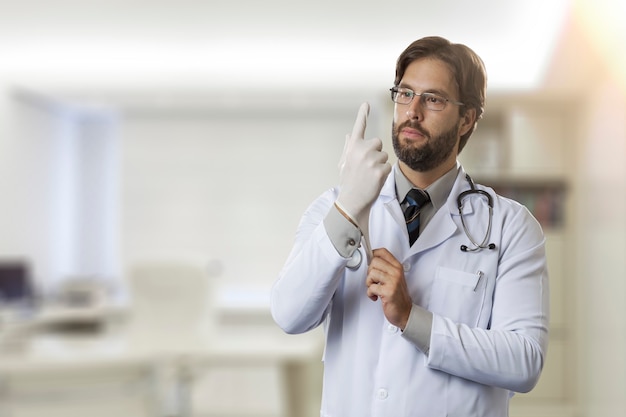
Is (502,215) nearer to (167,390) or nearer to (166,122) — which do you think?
(167,390)

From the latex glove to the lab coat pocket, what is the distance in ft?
0.45

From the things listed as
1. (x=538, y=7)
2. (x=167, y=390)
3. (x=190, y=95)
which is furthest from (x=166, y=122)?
(x=538, y=7)

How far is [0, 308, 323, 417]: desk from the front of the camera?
12.5ft

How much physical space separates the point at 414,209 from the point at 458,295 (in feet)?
0.47

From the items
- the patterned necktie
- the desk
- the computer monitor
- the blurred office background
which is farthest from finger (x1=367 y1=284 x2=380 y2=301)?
the computer monitor

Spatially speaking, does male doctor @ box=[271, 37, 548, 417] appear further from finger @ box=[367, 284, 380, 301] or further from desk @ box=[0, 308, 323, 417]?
desk @ box=[0, 308, 323, 417]

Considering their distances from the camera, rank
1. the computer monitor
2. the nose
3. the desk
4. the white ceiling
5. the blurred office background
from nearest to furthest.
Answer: the nose → the blurred office background → the desk → the white ceiling → the computer monitor

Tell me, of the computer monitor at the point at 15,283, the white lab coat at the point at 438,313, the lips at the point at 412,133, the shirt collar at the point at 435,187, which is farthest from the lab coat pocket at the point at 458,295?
the computer monitor at the point at 15,283

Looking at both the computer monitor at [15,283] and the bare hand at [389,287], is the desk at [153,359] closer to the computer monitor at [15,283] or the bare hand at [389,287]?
the computer monitor at [15,283]

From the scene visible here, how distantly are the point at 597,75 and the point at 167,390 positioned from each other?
10.3 ft

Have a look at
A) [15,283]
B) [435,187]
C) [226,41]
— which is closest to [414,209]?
[435,187]

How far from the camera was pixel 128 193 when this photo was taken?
725cm

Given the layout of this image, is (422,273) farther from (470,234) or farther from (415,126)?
(415,126)

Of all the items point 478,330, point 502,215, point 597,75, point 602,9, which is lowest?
point 478,330
